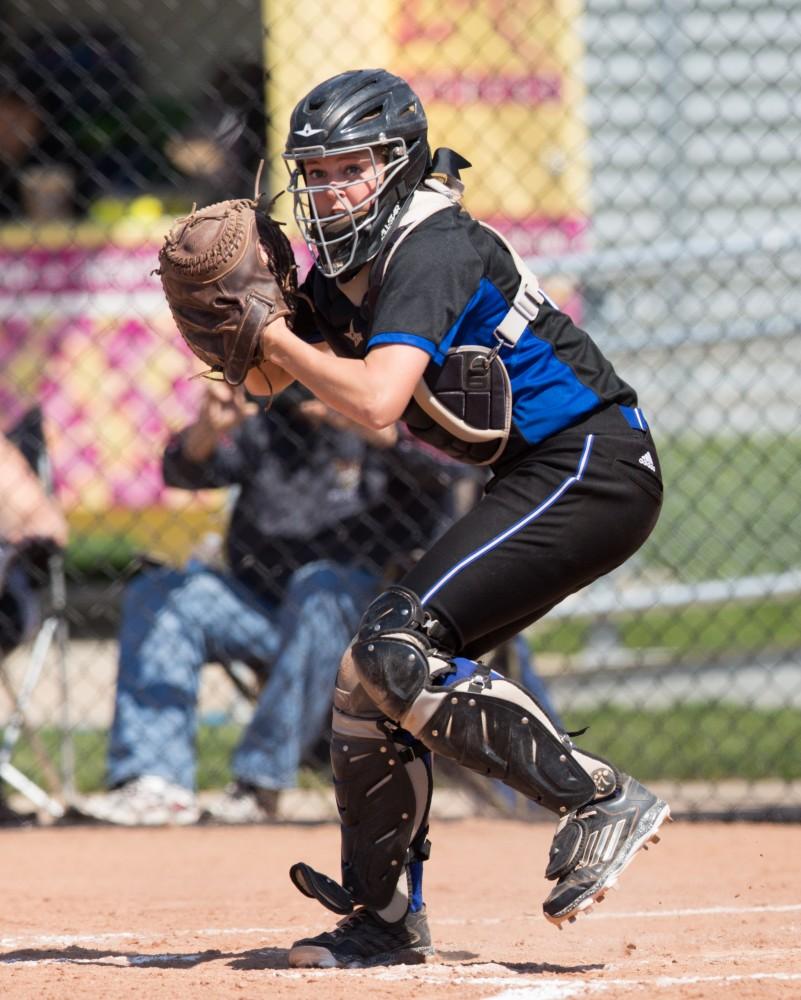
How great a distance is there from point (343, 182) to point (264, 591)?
245 cm

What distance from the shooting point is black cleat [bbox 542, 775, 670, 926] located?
3.04 metres

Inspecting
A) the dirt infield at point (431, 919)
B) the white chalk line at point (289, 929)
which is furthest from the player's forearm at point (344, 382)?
the white chalk line at point (289, 929)

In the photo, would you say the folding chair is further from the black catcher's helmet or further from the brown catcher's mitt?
the black catcher's helmet

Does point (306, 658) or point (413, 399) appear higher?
point (413, 399)

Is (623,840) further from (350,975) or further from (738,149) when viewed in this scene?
(738,149)

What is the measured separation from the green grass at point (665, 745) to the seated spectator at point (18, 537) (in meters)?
0.64

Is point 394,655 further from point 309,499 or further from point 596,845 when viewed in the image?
point 309,499

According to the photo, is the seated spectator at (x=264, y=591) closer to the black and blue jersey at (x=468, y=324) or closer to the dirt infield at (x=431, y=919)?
the dirt infield at (x=431, y=919)

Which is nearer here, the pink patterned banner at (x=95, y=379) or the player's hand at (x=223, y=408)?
the player's hand at (x=223, y=408)

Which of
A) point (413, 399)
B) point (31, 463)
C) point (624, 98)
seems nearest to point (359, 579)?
point (31, 463)

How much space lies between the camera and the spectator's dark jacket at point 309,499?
5.38 meters

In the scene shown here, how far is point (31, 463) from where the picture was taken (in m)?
5.67

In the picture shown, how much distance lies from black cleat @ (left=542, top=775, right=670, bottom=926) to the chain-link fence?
6.79 ft

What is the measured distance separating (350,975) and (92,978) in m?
0.49
